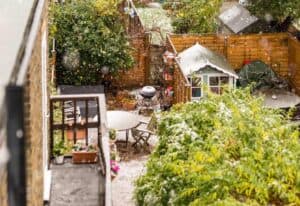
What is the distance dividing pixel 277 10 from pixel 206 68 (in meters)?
2.63

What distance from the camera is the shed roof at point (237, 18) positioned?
20.5m

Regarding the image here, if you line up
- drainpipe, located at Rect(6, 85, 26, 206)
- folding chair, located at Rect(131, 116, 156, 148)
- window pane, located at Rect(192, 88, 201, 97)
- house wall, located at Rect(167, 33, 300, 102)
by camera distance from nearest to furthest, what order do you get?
drainpipe, located at Rect(6, 85, 26, 206), folding chair, located at Rect(131, 116, 156, 148), window pane, located at Rect(192, 88, 201, 97), house wall, located at Rect(167, 33, 300, 102)

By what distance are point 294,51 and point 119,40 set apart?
203 inches

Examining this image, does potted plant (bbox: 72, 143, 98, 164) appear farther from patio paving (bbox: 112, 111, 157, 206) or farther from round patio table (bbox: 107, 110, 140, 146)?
round patio table (bbox: 107, 110, 140, 146)

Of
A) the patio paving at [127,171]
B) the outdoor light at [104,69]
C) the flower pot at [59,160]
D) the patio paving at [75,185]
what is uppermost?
the outdoor light at [104,69]

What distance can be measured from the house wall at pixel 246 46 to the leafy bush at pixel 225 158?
11.6 metres

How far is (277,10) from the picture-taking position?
18.2 meters

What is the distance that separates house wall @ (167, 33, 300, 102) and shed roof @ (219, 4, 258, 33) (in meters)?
1.13

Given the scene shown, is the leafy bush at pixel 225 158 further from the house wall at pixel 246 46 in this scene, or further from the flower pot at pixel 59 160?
the house wall at pixel 246 46

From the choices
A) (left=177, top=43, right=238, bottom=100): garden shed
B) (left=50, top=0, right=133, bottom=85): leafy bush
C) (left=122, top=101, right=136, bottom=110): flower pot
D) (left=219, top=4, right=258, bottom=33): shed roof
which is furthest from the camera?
(left=219, top=4, right=258, bottom=33): shed roof

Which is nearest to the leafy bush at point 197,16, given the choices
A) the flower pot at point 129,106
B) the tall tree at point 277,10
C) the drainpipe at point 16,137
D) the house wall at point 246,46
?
the house wall at point 246,46

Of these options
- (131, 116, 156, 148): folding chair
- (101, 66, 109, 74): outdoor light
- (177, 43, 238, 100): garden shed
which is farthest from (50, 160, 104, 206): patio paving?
(101, 66, 109, 74): outdoor light

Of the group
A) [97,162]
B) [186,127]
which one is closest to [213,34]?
[97,162]

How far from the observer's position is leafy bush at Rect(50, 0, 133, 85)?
60.3ft
